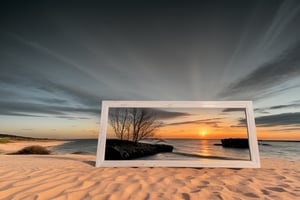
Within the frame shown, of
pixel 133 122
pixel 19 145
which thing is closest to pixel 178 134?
pixel 133 122

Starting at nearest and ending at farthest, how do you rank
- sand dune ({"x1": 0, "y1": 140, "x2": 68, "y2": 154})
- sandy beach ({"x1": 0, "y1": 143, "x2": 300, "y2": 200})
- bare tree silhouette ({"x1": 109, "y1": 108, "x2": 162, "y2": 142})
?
sandy beach ({"x1": 0, "y1": 143, "x2": 300, "y2": 200}) → bare tree silhouette ({"x1": 109, "y1": 108, "x2": 162, "y2": 142}) → sand dune ({"x1": 0, "y1": 140, "x2": 68, "y2": 154})

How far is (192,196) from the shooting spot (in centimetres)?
143

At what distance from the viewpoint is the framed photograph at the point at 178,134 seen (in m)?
2.64

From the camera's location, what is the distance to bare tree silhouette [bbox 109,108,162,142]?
287 centimetres

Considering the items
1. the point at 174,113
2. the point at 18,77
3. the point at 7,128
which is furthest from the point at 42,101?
the point at 174,113

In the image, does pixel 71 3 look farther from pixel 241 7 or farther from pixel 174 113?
pixel 241 7

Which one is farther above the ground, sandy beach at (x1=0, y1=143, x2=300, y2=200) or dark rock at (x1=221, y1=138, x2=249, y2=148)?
dark rock at (x1=221, y1=138, x2=249, y2=148)

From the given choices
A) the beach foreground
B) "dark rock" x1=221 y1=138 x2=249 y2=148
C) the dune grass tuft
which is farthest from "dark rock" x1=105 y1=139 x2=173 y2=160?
the dune grass tuft

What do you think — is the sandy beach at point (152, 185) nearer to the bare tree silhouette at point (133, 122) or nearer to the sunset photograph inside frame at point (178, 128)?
the sunset photograph inside frame at point (178, 128)

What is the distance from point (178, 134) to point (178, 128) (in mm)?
94

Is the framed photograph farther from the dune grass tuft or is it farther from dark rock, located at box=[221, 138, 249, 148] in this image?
the dune grass tuft

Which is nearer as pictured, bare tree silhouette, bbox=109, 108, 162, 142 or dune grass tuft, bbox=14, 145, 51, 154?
bare tree silhouette, bbox=109, 108, 162, 142

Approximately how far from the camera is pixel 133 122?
113 inches

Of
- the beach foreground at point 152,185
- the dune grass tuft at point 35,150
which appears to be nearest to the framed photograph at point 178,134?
the beach foreground at point 152,185
